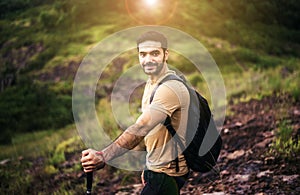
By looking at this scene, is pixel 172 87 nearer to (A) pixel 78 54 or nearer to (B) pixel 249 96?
(B) pixel 249 96

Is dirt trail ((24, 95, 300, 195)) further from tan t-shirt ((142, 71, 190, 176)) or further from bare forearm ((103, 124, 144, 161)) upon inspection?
bare forearm ((103, 124, 144, 161))

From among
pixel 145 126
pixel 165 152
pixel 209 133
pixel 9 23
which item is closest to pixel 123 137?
pixel 145 126

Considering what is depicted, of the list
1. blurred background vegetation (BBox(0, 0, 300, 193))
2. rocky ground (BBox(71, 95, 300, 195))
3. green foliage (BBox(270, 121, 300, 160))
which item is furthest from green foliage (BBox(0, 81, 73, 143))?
green foliage (BBox(270, 121, 300, 160))

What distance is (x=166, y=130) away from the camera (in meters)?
2.44

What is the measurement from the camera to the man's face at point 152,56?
97.2 inches

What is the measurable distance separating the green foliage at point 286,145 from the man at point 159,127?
311 cm

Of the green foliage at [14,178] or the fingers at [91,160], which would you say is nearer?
the fingers at [91,160]

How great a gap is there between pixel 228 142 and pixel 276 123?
38.0 inches

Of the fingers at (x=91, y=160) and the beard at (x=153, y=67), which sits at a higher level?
the beard at (x=153, y=67)

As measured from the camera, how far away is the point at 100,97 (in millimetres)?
14289

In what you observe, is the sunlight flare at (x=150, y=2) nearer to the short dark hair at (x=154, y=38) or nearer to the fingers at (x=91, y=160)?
the short dark hair at (x=154, y=38)

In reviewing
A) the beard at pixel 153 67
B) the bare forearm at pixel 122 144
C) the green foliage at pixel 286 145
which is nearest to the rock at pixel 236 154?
the green foliage at pixel 286 145

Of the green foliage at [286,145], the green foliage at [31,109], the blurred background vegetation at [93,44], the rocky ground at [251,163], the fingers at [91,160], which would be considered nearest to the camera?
the fingers at [91,160]

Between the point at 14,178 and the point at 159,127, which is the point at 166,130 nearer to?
the point at 159,127
